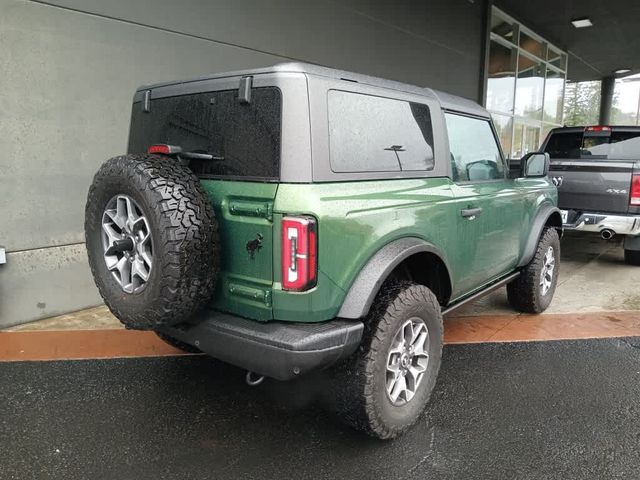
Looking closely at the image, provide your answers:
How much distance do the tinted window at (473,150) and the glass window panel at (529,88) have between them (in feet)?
37.3

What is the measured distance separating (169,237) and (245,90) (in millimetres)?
808

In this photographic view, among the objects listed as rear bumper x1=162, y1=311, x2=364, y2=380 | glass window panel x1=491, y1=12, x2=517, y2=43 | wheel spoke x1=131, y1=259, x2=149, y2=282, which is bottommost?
rear bumper x1=162, y1=311, x2=364, y2=380

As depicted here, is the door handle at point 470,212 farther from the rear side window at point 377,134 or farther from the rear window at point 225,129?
the rear window at point 225,129

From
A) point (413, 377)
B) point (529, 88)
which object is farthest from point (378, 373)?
point (529, 88)

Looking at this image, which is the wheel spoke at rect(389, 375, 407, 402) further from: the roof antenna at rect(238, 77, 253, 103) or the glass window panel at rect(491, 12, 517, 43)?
the glass window panel at rect(491, 12, 517, 43)

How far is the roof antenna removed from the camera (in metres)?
2.46

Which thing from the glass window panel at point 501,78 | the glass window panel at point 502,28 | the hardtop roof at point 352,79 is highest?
the glass window panel at point 502,28

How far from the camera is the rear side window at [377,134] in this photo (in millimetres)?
2527

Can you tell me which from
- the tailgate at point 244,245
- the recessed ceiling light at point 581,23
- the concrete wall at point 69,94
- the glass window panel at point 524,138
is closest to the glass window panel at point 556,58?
the recessed ceiling light at point 581,23

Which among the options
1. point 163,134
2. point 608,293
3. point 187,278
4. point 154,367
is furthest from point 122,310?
point 608,293

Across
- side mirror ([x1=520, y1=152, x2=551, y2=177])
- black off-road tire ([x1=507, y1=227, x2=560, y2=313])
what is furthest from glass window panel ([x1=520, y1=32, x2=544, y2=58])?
side mirror ([x1=520, y1=152, x2=551, y2=177])

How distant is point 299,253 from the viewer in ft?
7.51

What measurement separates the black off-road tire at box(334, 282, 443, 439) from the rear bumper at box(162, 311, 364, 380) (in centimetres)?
14

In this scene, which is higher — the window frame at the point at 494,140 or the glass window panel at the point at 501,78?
the glass window panel at the point at 501,78
